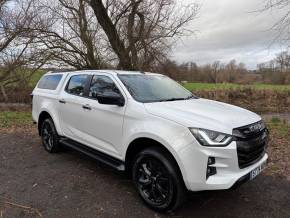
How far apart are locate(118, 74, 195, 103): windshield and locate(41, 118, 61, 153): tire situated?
2.28 meters

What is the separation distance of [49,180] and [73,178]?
384 millimetres

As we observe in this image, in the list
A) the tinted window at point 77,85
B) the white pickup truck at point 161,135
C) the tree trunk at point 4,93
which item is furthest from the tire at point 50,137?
the tree trunk at point 4,93

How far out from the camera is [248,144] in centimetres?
379

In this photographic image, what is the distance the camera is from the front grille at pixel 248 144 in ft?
12.1

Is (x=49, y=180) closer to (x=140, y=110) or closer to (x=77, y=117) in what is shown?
(x=77, y=117)

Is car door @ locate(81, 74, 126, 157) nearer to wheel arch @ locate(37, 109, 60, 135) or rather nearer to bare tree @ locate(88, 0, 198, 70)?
wheel arch @ locate(37, 109, 60, 135)

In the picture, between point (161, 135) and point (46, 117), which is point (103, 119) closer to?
point (161, 135)

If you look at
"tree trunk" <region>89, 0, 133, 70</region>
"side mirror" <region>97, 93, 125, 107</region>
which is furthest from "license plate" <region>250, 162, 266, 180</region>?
"tree trunk" <region>89, 0, 133, 70</region>

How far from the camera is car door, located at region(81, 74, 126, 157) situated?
15.1 ft

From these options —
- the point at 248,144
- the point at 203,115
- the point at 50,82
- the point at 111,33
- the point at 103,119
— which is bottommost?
the point at 248,144

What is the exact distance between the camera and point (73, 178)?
17.1ft

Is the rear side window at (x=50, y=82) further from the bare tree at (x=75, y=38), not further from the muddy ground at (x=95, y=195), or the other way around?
the bare tree at (x=75, y=38)

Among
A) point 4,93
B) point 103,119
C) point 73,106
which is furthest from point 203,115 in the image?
point 4,93

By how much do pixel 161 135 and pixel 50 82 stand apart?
3990 millimetres
